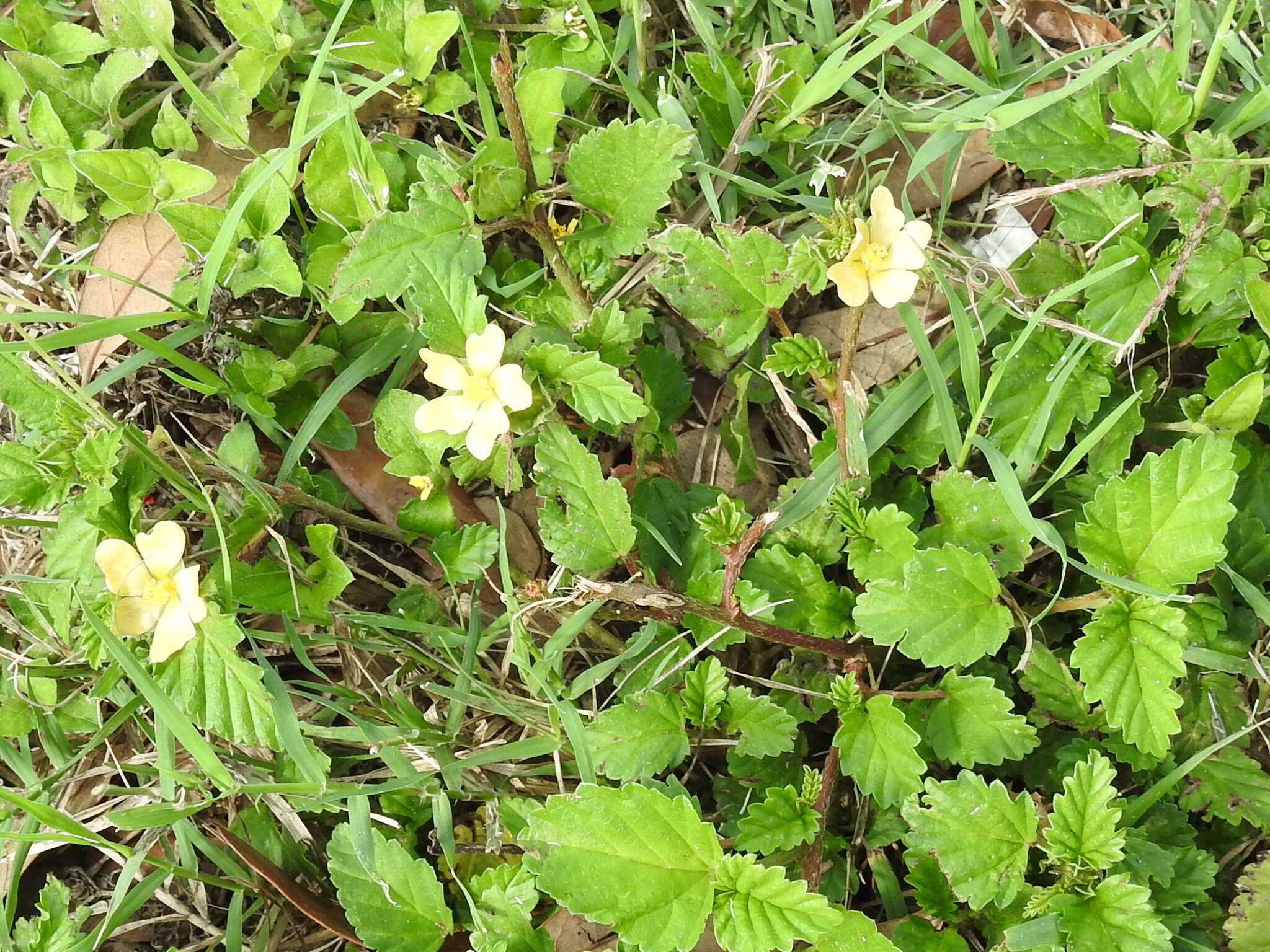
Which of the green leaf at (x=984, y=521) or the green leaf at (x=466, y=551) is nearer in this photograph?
the green leaf at (x=984, y=521)

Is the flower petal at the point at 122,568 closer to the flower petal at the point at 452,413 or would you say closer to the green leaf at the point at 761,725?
the flower petal at the point at 452,413

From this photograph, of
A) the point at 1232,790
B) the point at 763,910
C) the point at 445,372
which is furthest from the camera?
the point at 1232,790

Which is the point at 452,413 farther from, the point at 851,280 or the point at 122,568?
the point at 851,280

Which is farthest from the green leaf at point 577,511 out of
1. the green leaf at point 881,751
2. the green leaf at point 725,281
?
the green leaf at point 881,751

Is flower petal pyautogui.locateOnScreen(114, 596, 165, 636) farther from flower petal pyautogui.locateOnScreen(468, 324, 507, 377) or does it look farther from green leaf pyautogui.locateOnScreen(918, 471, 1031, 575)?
green leaf pyautogui.locateOnScreen(918, 471, 1031, 575)

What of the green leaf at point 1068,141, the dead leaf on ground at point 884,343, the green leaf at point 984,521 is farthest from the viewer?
the dead leaf on ground at point 884,343

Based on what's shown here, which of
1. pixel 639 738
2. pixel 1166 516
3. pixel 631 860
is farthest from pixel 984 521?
pixel 631 860

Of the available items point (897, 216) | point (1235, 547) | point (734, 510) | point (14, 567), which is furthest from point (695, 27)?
point (14, 567)
